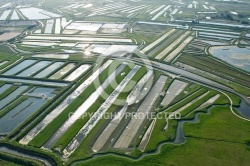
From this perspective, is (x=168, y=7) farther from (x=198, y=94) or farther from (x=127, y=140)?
(x=127, y=140)

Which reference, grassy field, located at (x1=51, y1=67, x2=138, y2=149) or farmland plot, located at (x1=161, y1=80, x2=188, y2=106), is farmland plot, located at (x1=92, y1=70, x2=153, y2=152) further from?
farmland plot, located at (x1=161, y1=80, x2=188, y2=106)

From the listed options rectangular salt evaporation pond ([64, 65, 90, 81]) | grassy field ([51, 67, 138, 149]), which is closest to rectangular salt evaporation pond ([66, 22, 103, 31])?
rectangular salt evaporation pond ([64, 65, 90, 81])

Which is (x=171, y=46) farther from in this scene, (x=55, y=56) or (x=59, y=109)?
(x=59, y=109)

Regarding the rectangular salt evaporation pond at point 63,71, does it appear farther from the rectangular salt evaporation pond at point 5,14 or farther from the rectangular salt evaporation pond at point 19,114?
the rectangular salt evaporation pond at point 5,14

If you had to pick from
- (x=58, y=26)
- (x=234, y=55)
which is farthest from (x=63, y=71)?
(x=58, y=26)

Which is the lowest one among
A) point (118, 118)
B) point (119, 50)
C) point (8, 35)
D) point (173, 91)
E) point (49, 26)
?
point (118, 118)

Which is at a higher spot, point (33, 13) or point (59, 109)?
point (33, 13)

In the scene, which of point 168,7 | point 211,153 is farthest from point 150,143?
point 168,7
